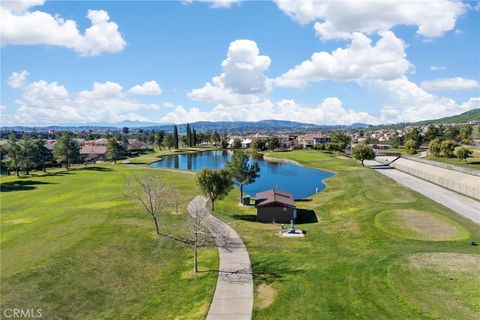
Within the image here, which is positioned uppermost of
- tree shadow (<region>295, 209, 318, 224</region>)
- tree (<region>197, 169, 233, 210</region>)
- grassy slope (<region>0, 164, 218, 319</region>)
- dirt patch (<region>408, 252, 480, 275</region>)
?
tree (<region>197, 169, 233, 210</region>)

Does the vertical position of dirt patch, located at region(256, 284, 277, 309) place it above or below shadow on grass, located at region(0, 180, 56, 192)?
below

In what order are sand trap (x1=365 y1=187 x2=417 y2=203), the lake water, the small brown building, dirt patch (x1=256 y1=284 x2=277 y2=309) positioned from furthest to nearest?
the lake water < sand trap (x1=365 y1=187 x2=417 y2=203) < the small brown building < dirt patch (x1=256 y1=284 x2=277 y2=309)

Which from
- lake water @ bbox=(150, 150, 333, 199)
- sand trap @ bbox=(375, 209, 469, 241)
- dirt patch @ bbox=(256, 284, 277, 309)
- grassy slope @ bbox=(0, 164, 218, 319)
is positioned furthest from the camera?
lake water @ bbox=(150, 150, 333, 199)

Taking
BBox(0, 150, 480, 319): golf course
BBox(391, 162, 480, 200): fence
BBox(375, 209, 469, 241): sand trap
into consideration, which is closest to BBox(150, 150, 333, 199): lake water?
BBox(391, 162, 480, 200): fence

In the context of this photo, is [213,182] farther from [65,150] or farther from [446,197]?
[65,150]

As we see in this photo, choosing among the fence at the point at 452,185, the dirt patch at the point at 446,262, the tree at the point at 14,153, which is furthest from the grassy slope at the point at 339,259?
the tree at the point at 14,153

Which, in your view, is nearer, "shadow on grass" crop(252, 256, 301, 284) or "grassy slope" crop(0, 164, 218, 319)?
"grassy slope" crop(0, 164, 218, 319)

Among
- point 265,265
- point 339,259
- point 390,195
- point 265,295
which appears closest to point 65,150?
point 390,195

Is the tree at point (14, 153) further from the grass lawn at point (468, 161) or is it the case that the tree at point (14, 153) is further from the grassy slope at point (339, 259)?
the grass lawn at point (468, 161)

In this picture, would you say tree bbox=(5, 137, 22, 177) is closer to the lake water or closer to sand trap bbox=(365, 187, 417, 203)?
the lake water
